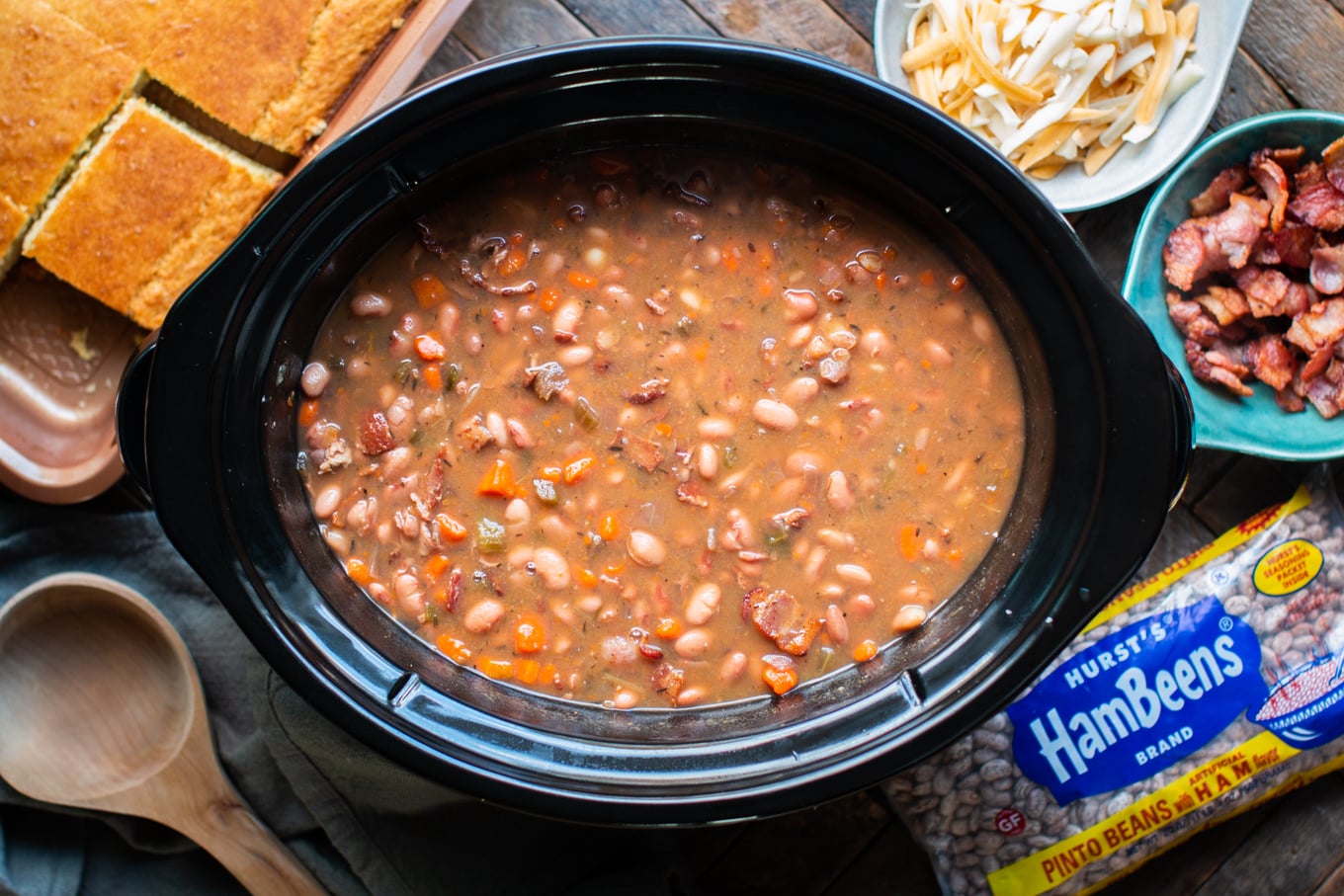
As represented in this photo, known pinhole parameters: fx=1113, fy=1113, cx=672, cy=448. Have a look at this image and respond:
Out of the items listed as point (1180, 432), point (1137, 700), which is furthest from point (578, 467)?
point (1137, 700)

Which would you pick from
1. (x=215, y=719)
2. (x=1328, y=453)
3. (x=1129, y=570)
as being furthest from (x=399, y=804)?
(x=1328, y=453)

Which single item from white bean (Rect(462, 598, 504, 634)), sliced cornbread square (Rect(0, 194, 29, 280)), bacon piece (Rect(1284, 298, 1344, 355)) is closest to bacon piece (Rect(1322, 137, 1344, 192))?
bacon piece (Rect(1284, 298, 1344, 355))

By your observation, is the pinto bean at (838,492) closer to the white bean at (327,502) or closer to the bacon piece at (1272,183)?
the white bean at (327,502)

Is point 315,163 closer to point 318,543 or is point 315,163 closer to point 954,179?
point 318,543

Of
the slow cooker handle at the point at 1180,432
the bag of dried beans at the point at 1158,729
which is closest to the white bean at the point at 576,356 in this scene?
the slow cooker handle at the point at 1180,432

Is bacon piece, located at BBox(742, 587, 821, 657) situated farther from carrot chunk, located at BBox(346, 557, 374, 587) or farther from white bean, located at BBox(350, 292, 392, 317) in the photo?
white bean, located at BBox(350, 292, 392, 317)
